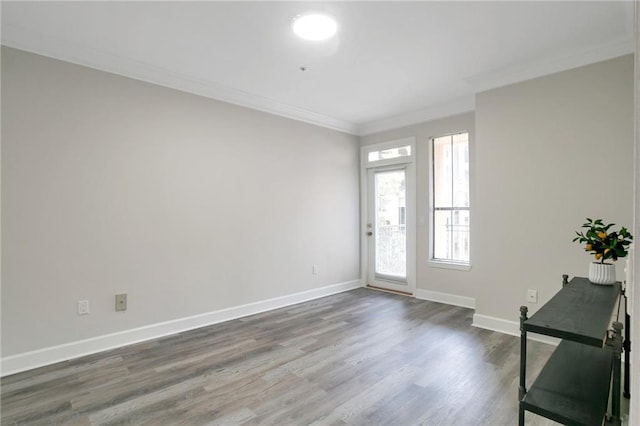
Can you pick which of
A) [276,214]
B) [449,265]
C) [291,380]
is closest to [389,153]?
[449,265]

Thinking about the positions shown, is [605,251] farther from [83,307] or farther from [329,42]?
[83,307]

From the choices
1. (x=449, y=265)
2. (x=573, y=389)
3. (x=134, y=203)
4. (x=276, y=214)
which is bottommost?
(x=573, y=389)

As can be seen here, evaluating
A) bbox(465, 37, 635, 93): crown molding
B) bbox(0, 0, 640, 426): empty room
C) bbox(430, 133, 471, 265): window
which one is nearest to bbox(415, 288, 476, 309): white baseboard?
bbox(0, 0, 640, 426): empty room

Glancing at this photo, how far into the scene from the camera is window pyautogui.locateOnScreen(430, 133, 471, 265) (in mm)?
4438

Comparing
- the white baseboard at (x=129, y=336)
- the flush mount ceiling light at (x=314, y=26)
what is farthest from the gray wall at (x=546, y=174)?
the white baseboard at (x=129, y=336)

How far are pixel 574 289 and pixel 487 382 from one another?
888 millimetres

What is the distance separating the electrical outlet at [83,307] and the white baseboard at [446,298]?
156 inches

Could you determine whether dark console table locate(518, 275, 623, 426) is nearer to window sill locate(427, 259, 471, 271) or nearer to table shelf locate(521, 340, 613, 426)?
table shelf locate(521, 340, 613, 426)

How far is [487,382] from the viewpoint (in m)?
2.42

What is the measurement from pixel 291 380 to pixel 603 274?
231 centimetres

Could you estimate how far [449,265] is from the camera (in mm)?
4508

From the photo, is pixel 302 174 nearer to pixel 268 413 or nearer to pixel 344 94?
pixel 344 94

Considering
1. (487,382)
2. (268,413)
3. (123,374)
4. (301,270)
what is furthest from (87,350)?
(487,382)

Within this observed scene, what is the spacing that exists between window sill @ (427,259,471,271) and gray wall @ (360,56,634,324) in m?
0.70
